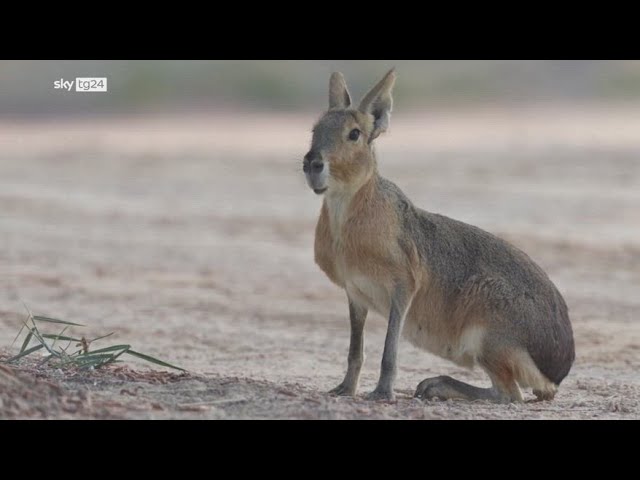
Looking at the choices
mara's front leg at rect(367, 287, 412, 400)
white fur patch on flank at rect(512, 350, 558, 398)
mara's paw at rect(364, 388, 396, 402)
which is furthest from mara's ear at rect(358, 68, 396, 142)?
white fur patch on flank at rect(512, 350, 558, 398)

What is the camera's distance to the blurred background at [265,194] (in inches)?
429

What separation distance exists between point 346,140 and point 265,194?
11.5 m

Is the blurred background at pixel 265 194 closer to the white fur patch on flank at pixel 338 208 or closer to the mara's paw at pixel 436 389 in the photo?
the white fur patch on flank at pixel 338 208

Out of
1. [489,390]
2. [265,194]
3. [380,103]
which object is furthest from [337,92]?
[265,194]

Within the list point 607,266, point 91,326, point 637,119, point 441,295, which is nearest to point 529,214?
point 607,266

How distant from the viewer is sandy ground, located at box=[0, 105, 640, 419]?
721 cm

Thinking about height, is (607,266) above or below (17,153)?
below

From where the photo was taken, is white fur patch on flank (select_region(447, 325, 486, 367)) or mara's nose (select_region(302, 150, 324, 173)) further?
white fur patch on flank (select_region(447, 325, 486, 367))

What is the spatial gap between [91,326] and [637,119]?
18.4 metres

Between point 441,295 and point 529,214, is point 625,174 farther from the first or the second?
point 441,295

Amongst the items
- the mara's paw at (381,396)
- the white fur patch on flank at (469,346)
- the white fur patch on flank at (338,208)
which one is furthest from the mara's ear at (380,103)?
the mara's paw at (381,396)

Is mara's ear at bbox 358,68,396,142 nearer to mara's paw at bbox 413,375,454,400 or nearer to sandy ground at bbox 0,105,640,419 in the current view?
sandy ground at bbox 0,105,640,419
